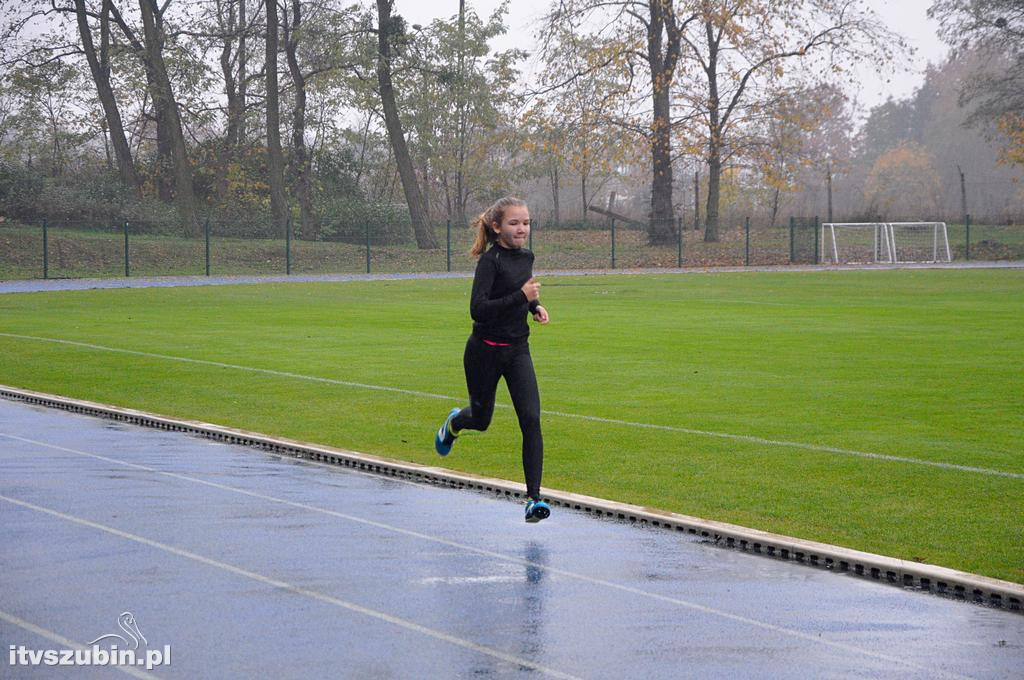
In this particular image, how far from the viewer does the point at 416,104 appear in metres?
70.5

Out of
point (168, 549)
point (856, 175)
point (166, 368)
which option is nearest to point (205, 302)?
point (166, 368)

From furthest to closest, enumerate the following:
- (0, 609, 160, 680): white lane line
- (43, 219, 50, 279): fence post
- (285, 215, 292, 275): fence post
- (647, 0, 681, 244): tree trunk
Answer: (647, 0, 681, 244): tree trunk → (285, 215, 292, 275): fence post → (43, 219, 50, 279): fence post → (0, 609, 160, 680): white lane line

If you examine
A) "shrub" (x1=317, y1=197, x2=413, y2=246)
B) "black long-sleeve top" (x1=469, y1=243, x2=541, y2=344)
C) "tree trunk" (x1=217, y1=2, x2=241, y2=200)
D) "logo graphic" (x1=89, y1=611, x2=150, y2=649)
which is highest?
"tree trunk" (x1=217, y1=2, x2=241, y2=200)

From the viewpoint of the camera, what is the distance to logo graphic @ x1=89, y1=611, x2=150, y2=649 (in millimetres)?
5644

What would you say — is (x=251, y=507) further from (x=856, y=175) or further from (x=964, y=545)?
(x=856, y=175)

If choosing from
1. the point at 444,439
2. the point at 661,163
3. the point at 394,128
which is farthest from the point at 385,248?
the point at 444,439

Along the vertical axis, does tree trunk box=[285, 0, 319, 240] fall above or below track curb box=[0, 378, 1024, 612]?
above

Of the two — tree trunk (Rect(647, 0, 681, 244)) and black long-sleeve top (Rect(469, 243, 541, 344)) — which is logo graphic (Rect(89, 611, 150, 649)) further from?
tree trunk (Rect(647, 0, 681, 244))

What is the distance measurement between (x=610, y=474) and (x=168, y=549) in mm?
3508

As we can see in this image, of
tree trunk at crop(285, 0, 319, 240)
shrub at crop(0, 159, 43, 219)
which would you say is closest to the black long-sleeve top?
shrub at crop(0, 159, 43, 219)

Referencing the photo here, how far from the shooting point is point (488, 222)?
26.0ft

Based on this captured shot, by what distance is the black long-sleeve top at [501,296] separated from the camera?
7.89 m

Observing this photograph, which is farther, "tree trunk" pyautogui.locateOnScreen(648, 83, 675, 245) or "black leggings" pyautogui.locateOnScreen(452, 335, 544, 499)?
"tree trunk" pyautogui.locateOnScreen(648, 83, 675, 245)

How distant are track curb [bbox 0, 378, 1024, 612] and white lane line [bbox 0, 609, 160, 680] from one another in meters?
3.51
